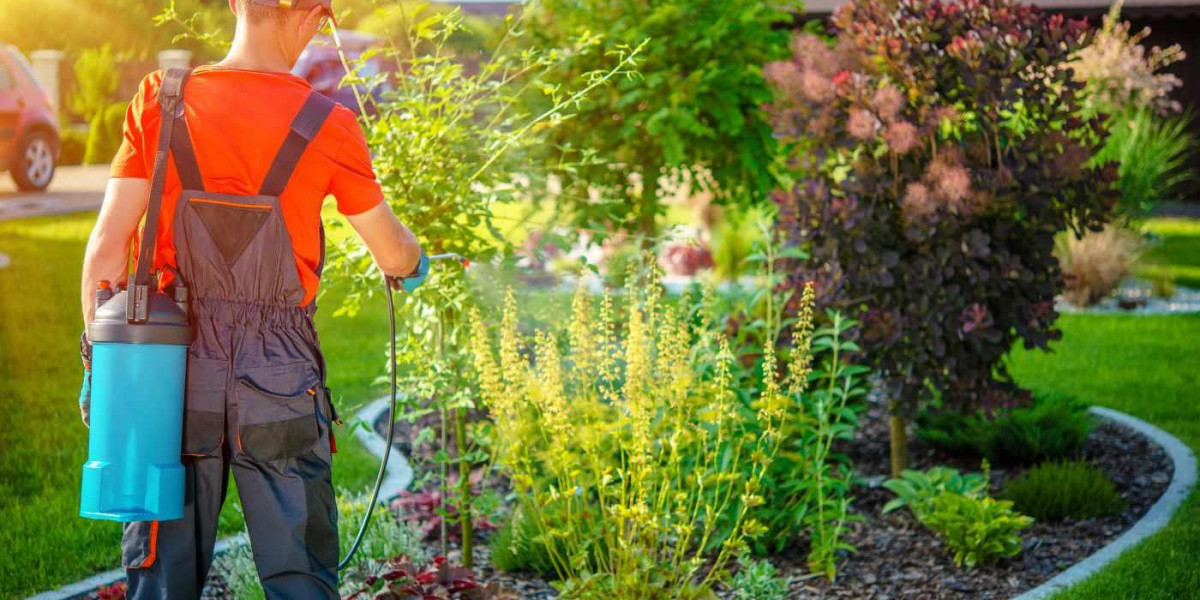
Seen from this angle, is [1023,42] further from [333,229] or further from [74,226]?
[74,226]

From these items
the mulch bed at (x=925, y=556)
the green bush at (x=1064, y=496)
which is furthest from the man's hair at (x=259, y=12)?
the green bush at (x=1064, y=496)

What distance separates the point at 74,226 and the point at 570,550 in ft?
32.4

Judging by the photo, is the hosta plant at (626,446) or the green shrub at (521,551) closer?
the hosta plant at (626,446)

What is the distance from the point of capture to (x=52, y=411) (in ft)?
20.7

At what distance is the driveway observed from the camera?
1341 cm

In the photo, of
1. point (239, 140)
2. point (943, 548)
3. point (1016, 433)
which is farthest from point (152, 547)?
point (1016, 433)

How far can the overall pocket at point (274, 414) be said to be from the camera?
2.61 m

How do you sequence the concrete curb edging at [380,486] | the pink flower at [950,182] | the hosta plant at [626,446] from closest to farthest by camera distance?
1. the hosta plant at [626,446]
2. the concrete curb edging at [380,486]
3. the pink flower at [950,182]

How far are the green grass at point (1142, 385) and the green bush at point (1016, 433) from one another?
1.41 feet

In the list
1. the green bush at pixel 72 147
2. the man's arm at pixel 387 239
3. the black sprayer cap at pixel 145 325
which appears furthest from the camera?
the green bush at pixel 72 147

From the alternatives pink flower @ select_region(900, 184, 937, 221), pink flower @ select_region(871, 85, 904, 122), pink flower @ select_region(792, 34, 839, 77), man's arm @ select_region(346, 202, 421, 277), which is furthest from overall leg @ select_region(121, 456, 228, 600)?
pink flower @ select_region(792, 34, 839, 77)

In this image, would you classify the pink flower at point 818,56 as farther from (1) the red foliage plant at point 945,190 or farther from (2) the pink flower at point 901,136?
(2) the pink flower at point 901,136

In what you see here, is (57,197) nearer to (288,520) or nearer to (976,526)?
(976,526)

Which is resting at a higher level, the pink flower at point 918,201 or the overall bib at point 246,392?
the pink flower at point 918,201
